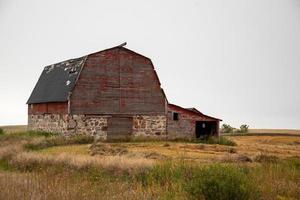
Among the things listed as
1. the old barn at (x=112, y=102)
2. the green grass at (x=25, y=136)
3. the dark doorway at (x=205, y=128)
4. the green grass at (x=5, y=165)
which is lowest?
the green grass at (x=5, y=165)

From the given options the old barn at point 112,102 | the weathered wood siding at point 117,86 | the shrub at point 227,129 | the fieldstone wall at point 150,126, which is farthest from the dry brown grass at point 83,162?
the shrub at point 227,129

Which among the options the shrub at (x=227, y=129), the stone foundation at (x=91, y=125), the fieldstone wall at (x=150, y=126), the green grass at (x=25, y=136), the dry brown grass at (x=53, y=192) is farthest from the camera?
the shrub at (x=227, y=129)

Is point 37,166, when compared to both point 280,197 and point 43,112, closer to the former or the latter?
point 280,197

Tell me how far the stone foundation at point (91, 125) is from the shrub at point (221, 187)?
22.4m

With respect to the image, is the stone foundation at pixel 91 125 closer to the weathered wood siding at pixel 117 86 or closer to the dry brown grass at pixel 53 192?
the weathered wood siding at pixel 117 86

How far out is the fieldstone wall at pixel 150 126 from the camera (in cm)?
3507

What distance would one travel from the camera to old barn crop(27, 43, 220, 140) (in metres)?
32.9

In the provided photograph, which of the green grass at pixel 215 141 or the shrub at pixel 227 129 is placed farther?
the shrub at pixel 227 129

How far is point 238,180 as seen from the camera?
409 inches

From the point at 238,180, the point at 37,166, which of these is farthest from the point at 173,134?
the point at 238,180

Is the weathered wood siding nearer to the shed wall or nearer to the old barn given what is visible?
the old barn

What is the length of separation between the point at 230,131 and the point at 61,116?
33651mm

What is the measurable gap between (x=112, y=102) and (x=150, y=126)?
3.83 metres

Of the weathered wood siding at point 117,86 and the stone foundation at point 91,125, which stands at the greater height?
the weathered wood siding at point 117,86
